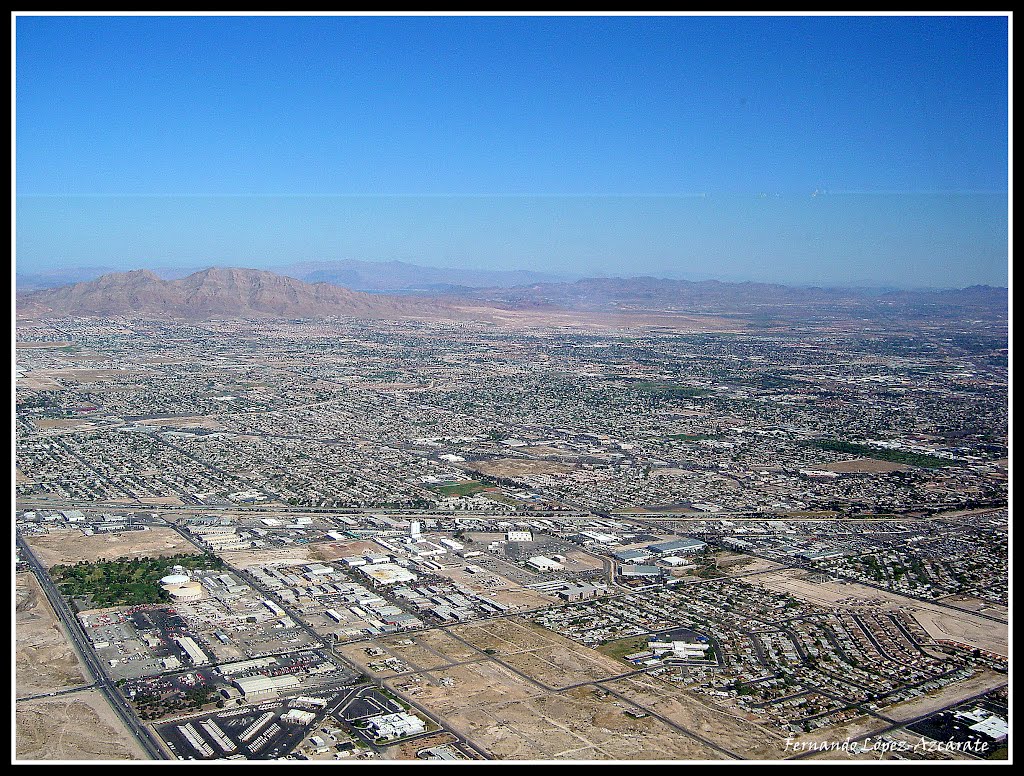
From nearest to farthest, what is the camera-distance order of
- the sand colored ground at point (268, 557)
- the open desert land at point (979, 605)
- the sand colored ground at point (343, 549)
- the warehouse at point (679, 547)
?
the open desert land at point (979, 605) < the sand colored ground at point (268, 557) < the sand colored ground at point (343, 549) < the warehouse at point (679, 547)

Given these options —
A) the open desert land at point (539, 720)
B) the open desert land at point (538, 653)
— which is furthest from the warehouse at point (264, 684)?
the open desert land at point (538, 653)

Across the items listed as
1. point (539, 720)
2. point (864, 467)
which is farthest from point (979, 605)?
point (864, 467)

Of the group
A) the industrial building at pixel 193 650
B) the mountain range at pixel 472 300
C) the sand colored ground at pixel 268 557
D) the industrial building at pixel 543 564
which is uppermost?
the mountain range at pixel 472 300

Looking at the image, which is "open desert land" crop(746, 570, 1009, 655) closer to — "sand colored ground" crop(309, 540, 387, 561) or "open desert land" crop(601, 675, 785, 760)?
"open desert land" crop(601, 675, 785, 760)

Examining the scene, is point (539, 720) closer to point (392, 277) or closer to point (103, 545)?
point (103, 545)

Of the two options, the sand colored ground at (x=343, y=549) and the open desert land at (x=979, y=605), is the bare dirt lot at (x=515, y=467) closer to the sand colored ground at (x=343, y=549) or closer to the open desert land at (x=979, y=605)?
the sand colored ground at (x=343, y=549)
